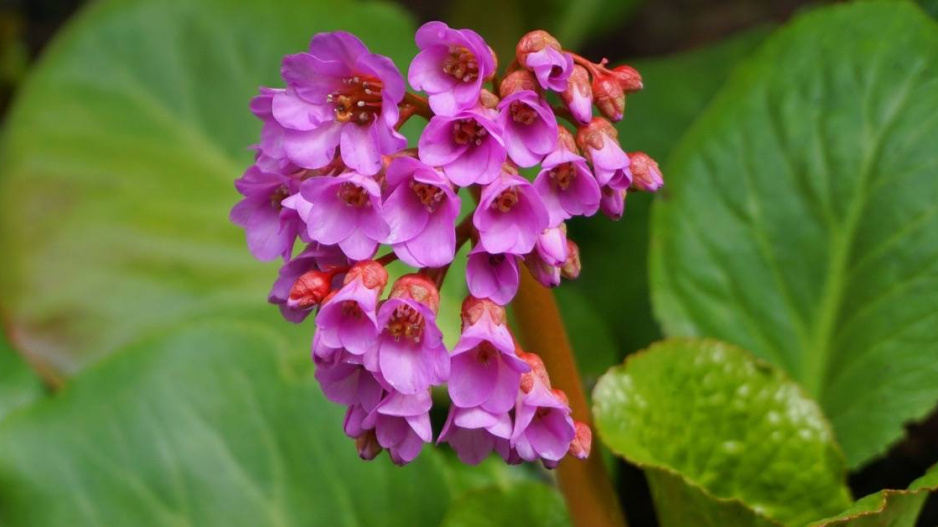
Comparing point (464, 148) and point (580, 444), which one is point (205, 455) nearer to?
point (580, 444)

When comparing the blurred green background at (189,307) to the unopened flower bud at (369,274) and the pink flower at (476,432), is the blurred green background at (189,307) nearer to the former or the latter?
the pink flower at (476,432)

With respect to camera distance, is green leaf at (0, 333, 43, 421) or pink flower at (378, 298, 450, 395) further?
green leaf at (0, 333, 43, 421)

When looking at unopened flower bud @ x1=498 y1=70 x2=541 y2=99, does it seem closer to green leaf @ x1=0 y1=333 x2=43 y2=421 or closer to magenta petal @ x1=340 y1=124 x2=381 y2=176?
magenta petal @ x1=340 y1=124 x2=381 y2=176

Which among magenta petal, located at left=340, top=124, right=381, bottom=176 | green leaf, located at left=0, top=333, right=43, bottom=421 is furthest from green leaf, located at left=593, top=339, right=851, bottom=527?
green leaf, located at left=0, top=333, right=43, bottom=421

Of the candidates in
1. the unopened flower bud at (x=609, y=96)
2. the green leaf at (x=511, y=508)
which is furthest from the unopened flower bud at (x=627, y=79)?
the green leaf at (x=511, y=508)

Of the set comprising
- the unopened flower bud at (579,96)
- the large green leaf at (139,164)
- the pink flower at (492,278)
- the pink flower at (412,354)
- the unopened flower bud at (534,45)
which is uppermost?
the unopened flower bud at (534,45)

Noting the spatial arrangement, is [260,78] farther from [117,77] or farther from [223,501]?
[223,501]

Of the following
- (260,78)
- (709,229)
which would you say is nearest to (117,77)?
(260,78)
